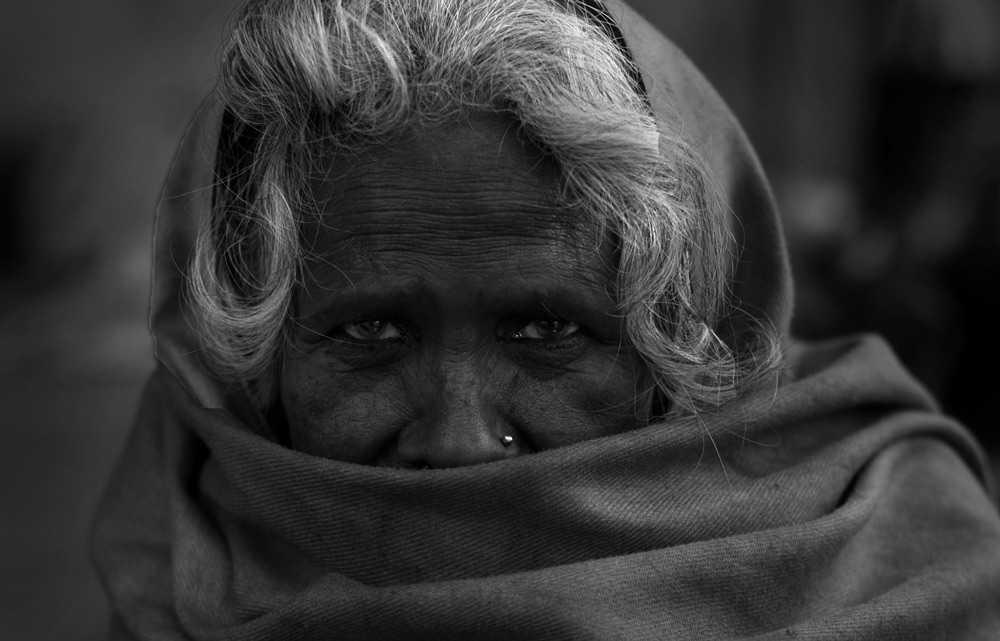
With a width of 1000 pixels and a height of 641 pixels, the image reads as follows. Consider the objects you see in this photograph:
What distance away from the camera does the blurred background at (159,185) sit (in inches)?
183

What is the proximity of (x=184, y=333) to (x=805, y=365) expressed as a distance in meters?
1.50

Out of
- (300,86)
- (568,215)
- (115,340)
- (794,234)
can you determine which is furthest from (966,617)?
(794,234)

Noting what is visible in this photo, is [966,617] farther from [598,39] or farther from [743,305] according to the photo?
[598,39]

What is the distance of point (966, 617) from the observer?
2.20m

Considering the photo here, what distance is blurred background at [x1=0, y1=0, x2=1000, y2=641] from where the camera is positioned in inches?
183

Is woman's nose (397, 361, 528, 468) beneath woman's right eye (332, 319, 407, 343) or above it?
beneath

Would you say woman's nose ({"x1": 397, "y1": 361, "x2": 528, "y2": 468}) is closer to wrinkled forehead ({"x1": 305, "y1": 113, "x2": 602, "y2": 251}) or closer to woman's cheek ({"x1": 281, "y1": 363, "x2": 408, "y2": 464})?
Result: woman's cheek ({"x1": 281, "y1": 363, "x2": 408, "y2": 464})

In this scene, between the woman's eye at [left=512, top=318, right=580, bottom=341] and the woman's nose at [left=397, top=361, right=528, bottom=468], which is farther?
the woman's eye at [left=512, top=318, right=580, bottom=341]

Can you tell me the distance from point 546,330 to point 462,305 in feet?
0.59

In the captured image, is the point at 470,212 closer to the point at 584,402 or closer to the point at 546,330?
the point at 546,330

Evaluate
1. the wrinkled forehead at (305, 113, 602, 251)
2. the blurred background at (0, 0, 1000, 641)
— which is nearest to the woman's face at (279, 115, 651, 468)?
the wrinkled forehead at (305, 113, 602, 251)

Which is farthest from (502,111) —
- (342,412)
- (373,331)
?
(342,412)

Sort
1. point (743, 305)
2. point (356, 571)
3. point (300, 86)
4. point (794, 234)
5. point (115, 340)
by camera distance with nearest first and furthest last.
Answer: point (356, 571)
point (300, 86)
point (743, 305)
point (115, 340)
point (794, 234)

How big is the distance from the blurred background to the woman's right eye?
1.90 meters
